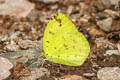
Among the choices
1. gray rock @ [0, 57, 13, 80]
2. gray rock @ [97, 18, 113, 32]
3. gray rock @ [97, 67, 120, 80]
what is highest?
gray rock @ [97, 18, 113, 32]

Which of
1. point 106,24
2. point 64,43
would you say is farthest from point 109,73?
point 106,24

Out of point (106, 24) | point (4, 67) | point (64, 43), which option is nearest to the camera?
point (4, 67)

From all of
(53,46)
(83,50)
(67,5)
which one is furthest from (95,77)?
(67,5)

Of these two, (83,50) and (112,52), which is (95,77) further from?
(112,52)

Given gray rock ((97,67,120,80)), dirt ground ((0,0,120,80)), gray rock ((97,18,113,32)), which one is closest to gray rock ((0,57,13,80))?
dirt ground ((0,0,120,80))

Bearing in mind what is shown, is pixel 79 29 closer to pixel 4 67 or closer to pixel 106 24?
pixel 106 24

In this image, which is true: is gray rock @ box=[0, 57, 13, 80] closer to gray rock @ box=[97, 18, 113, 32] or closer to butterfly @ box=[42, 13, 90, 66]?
butterfly @ box=[42, 13, 90, 66]
